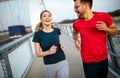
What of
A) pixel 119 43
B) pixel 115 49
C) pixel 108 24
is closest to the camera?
pixel 108 24

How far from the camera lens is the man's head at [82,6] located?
1973 mm

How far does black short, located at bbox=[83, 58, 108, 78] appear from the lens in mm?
2018

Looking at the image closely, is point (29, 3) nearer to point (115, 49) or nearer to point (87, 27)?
point (115, 49)

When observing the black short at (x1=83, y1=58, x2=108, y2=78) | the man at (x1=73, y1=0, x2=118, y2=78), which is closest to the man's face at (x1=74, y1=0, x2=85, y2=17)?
the man at (x1=73, y1=0, x2=118, y2=78)

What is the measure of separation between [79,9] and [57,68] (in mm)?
843

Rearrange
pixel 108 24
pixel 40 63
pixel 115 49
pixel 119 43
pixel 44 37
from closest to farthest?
pixel 108 24 → pixel 44 37 → pixel 119 43 → pixel 115 49 → pixel 40 63

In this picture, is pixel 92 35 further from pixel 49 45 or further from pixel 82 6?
pixel 49 45

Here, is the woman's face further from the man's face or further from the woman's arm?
the man's face

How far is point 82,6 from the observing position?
1974mm

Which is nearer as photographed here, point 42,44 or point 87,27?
point 87,27

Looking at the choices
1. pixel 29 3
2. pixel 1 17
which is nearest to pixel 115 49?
pixel 1 17

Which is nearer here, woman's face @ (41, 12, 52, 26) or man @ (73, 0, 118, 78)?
man @ (73, 0, 118, 78)

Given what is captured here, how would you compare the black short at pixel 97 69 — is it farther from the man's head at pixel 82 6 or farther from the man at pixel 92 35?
the man's head at pixel 82 6

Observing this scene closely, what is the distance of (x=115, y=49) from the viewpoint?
3.74 meters
